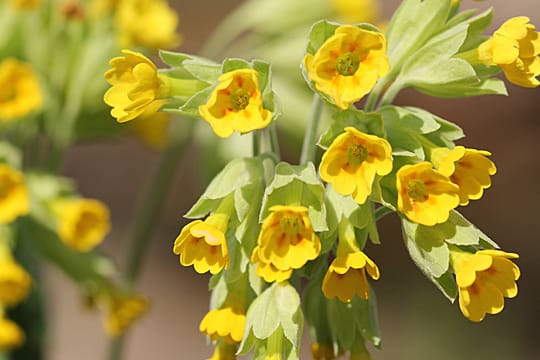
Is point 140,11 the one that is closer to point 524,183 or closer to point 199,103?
point 199,103

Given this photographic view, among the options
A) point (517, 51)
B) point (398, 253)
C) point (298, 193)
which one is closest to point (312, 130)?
point (298, 193)

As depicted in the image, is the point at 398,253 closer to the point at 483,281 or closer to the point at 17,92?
the point at 17,92

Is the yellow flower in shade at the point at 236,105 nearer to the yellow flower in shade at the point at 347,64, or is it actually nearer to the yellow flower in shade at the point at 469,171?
the yellow flower in shade at the point at 347,64

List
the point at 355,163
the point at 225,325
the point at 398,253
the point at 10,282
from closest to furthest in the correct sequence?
the point at 355,163 < the point at 225,325 < the point at 10,282 < the point at 398,253

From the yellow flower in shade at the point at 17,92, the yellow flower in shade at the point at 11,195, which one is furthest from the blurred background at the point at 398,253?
the yellow flower in shade at the point at 11,195

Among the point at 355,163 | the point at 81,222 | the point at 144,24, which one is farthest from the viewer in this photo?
the point at 144,24

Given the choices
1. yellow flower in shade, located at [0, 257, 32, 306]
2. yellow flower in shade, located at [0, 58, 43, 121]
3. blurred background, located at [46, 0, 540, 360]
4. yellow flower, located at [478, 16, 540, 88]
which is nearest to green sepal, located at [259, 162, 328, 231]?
yellow flower, located at [478, 16, 540, 88]
